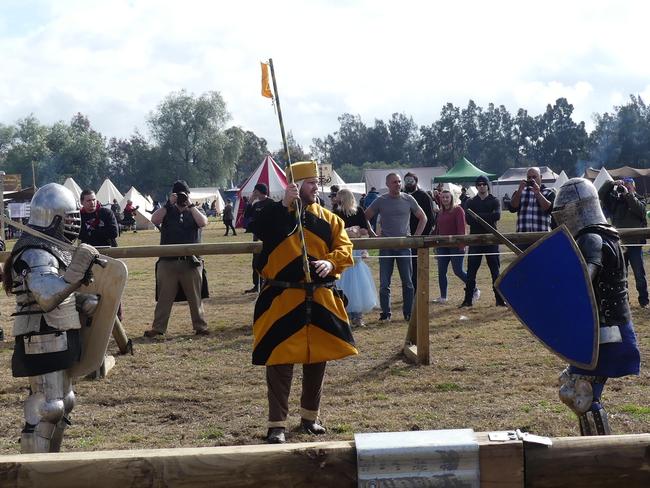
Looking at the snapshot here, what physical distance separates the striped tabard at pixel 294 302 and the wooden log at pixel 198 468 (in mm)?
2911

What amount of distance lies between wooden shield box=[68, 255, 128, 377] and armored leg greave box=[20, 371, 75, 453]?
0.14 meters

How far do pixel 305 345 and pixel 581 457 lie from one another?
9.96 feet

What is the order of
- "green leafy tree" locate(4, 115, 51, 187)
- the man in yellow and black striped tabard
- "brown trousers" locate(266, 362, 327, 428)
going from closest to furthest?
1. the man in yellow and black striped tabard
2. "brown trousers" locate(266, 362, 327, 428)
3. "green leafy tree" locate(4, 115, 51, 187)

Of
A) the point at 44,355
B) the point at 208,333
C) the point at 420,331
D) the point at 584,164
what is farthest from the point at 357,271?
the point at 584,164

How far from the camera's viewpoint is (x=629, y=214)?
35.2ft

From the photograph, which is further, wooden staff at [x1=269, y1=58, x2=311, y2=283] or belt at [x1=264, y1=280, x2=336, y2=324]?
belt at [x1=264, y1=280, x2=336, y2=324]

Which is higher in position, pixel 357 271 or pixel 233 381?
pixel 357 271

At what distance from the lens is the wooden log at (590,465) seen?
2268 millimetres

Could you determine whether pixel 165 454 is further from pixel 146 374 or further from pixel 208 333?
pixel 208 333

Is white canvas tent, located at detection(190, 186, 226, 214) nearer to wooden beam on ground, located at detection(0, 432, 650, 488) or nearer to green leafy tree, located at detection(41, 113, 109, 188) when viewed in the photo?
green leafy tree, located at detection(41, 113, 109, 188)

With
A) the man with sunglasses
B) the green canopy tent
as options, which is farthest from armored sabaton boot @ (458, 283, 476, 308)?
the green canopy tent

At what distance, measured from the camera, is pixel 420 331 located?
7.50 m

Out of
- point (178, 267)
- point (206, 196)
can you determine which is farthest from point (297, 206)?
point (206, 196)

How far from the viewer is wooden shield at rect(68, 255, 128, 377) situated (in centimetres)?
454
